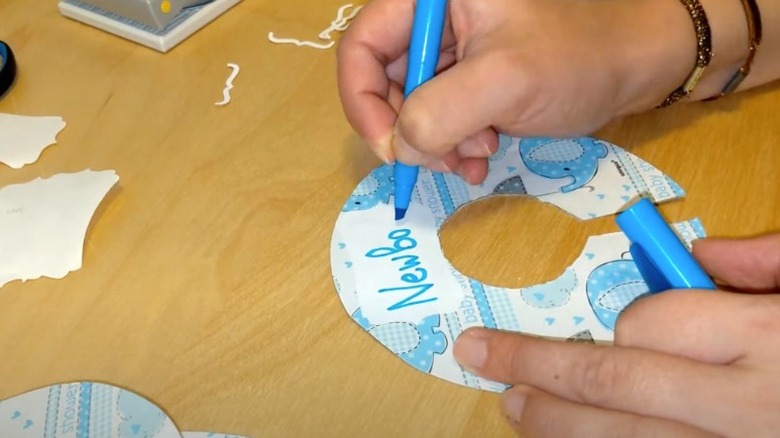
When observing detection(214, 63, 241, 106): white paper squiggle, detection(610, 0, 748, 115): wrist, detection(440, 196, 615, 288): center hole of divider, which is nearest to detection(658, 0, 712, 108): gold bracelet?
detection(610, 0, 748, 115): wrist

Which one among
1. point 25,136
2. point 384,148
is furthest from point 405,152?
point 25,136

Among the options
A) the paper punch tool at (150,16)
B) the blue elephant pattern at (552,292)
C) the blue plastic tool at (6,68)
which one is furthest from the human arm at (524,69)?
the blue plastic tool at (6,68)

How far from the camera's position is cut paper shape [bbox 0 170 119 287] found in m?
0.55

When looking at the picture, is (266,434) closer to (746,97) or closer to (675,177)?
(675,177)

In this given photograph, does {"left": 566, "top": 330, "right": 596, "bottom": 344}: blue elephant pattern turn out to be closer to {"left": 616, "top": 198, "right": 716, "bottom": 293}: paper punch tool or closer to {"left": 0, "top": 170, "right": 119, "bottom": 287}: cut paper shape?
{"left": 616, "top": 198, "right": 716, "bottom": 293}: paper punch tool

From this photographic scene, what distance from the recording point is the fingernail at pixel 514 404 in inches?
17.1

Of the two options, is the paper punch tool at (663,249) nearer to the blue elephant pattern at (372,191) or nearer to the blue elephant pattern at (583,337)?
the blue elephant pattern at (583,337)

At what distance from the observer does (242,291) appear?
1.70ft

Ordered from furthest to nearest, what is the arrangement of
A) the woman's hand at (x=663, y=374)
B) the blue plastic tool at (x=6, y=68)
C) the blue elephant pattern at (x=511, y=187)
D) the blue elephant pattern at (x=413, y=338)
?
the blue plastic tool at (x=6, y=68) → the blue elephant pattern at (x=511, y=187) → the blue elephant pattern at (x=413, y=338) → the woman's hand at (x=663, y=374)

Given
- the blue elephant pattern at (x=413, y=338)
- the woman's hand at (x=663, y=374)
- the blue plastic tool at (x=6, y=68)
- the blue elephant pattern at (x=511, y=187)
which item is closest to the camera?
the woman's hand at (x=663, y=374)

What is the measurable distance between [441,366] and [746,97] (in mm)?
A: 368

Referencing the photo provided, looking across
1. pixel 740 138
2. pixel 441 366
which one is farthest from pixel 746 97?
pixel 441 366

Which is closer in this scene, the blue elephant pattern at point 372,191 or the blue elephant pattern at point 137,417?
the blue elephant pattern at point 137,417

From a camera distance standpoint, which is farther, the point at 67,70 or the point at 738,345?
the point at 67,70
